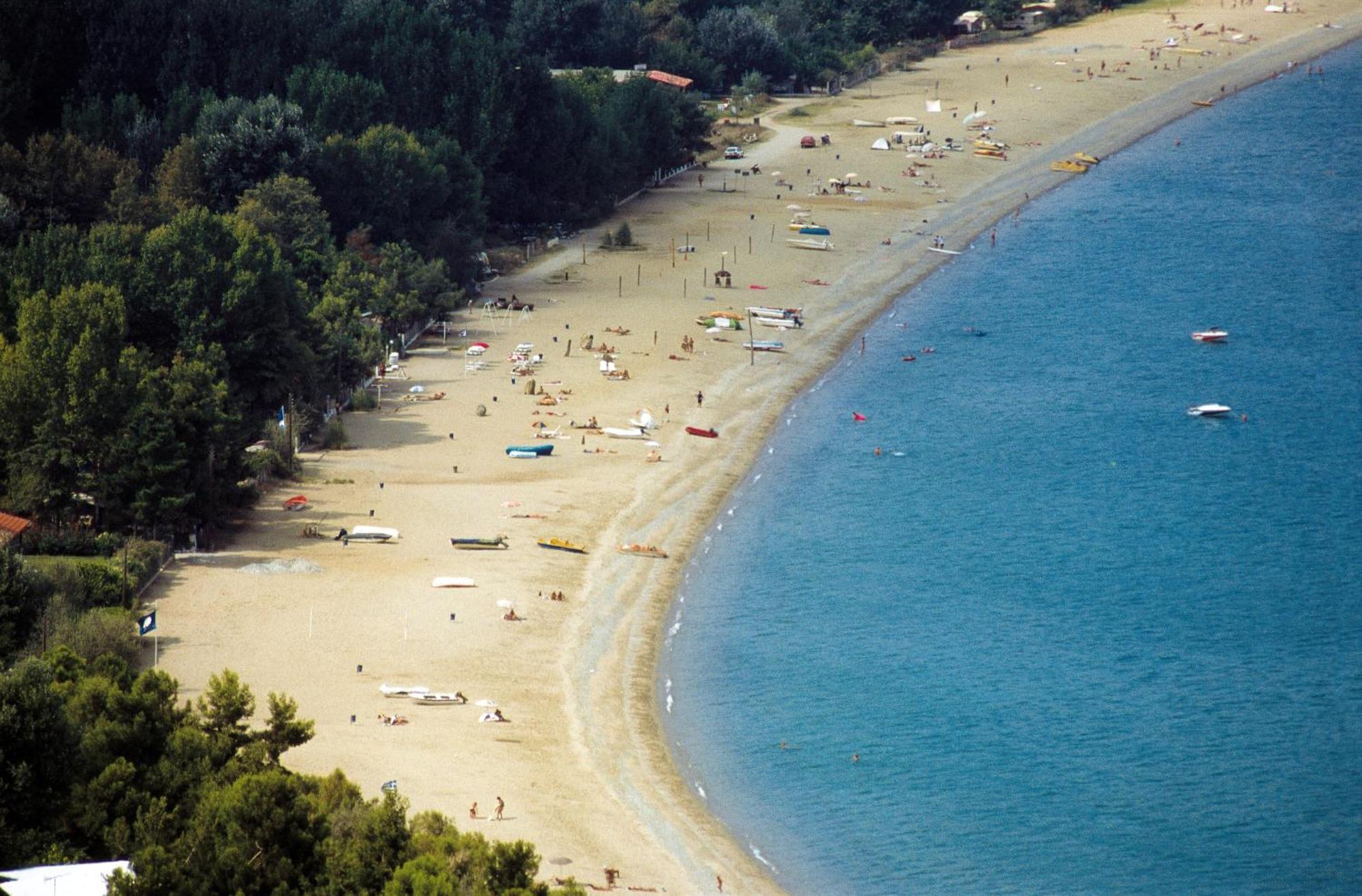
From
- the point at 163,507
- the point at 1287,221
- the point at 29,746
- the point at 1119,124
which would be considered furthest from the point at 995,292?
the point at 29,746

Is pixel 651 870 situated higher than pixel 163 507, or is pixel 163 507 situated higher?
pixel 163 507

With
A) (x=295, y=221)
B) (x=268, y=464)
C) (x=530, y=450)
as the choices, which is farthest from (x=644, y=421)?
(x=295, y=221)

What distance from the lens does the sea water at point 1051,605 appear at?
53844 millimetres

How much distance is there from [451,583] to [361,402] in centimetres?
2133

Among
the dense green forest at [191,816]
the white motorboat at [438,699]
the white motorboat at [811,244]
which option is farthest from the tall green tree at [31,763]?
the white motorboat at [811,244]

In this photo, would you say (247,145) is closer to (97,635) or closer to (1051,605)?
(97,635)

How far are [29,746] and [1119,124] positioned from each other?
426 ft

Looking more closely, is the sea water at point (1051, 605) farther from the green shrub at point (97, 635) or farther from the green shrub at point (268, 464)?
the green shrub at point (268, 464)

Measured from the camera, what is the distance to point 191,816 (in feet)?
149

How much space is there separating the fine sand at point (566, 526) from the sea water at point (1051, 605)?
217 cm

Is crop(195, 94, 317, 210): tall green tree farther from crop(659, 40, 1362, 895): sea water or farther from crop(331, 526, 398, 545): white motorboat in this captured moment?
crop(331, 526, 398, 545): white motorboat

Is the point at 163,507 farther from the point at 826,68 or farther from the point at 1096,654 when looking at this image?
the point at 826,68

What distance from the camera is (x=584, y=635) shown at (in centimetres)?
6469

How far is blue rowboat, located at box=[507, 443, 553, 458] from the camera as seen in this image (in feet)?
266
